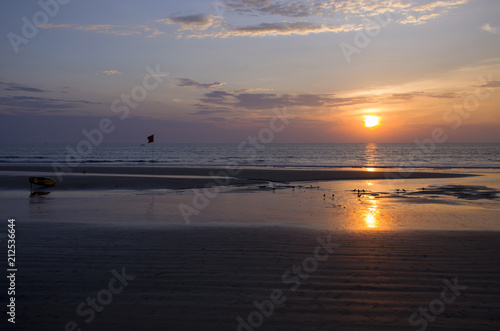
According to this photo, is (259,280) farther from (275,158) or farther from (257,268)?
(275,158)

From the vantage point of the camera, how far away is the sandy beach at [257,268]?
5.61m

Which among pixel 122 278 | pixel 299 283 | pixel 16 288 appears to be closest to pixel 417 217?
pixel 299 283

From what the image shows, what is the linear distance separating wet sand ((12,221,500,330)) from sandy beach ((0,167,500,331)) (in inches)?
0.9

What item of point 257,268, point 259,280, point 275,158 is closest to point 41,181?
point 257,268

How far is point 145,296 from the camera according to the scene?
6324 mm

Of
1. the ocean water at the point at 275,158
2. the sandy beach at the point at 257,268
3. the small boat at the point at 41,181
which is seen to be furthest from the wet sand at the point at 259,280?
the ocean water at the point at 275,158

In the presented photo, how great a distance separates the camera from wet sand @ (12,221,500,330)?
555 centimetres

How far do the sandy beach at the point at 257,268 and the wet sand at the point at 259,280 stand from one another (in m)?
0.02

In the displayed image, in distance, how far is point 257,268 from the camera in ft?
25.3

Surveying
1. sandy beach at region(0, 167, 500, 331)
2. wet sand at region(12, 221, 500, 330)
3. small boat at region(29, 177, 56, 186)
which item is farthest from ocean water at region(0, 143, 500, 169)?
wet sand at region(12, 221, 500, 330)

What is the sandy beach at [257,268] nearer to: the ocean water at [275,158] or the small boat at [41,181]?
the small boat at [41,181]

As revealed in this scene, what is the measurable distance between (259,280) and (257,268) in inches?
26.4

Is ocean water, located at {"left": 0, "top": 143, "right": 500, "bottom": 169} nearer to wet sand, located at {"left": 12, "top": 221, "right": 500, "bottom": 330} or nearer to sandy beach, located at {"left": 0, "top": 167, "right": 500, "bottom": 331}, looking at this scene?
sandy beach, located at {"left": 0, "top": 167, "right": 500, "bottom": 331}

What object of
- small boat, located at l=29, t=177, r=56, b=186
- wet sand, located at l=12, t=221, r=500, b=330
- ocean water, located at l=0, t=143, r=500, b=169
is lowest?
wet sand, located at l=12, t=221, r=500, b=330
